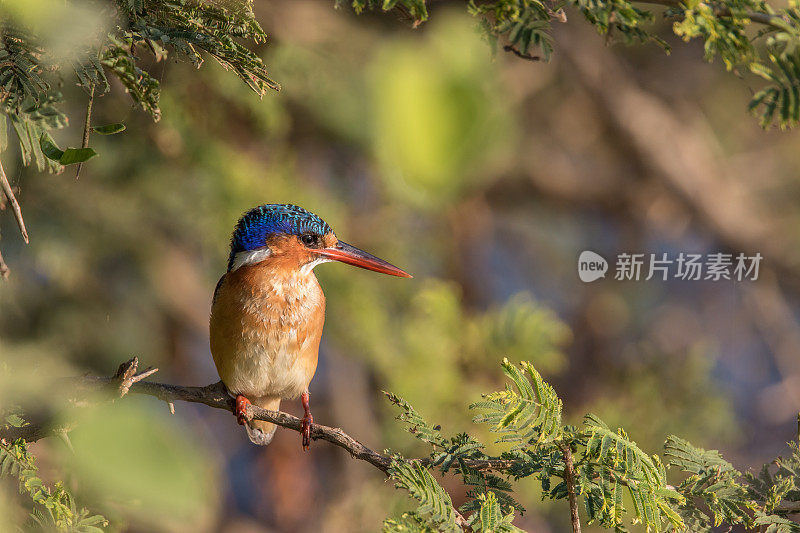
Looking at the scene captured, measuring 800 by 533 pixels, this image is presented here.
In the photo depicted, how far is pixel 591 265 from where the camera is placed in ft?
6.71

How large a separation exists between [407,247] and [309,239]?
910mm

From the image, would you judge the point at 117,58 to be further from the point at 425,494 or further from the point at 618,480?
the point at 618,480

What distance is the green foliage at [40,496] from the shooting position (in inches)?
28.0

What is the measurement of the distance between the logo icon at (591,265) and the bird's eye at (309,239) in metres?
1.22

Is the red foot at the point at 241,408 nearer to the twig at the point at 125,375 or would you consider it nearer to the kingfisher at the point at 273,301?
the kingfisher at the point at 273,301

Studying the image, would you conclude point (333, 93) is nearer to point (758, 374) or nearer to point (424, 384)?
point (424, 384)

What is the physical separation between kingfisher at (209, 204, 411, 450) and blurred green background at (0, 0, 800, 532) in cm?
16

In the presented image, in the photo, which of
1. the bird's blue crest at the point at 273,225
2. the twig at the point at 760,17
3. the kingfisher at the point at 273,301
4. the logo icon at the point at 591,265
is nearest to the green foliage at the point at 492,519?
the kingfisher at the point at 273,301

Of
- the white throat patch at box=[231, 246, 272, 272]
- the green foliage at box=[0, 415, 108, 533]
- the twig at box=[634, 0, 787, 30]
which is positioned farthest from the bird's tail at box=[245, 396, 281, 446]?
the twig at box=[634, 0, 787, 30]

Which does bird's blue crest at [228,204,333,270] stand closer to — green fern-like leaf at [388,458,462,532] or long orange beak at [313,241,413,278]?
long orange beak at [313,241,413,278]

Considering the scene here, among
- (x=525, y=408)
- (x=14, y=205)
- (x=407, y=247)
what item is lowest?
(x=407, y=247)

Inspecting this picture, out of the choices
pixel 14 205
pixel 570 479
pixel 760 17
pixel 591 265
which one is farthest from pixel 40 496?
pixel 591 265

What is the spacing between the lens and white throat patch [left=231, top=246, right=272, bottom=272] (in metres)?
0.92

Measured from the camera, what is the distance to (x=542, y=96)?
8.77ft
